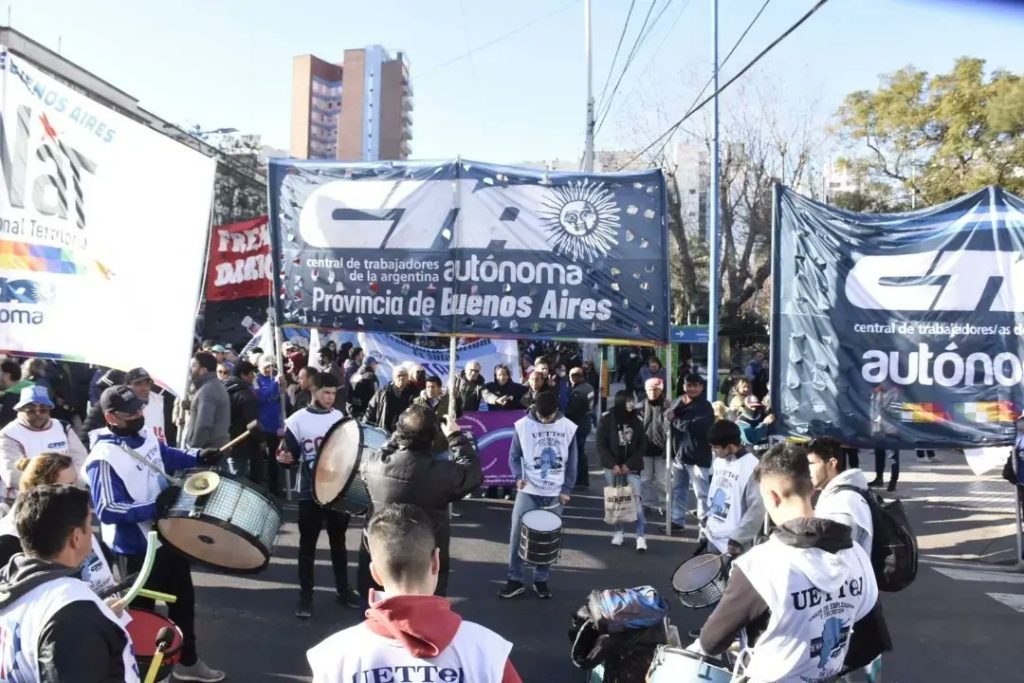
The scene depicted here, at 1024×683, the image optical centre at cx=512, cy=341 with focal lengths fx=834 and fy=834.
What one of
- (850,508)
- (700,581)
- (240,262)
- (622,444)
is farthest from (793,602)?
(240,262)

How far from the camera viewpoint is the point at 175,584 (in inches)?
198

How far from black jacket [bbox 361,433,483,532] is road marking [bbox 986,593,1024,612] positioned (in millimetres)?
5024

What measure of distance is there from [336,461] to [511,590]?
2157mm

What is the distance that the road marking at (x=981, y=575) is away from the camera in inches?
308

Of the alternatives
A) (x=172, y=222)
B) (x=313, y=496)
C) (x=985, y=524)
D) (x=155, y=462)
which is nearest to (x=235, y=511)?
(x=155, y=462)

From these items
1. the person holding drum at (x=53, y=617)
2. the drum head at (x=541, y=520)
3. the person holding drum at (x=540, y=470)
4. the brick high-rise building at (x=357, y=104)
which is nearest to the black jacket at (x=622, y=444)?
the person holding drum at (x=540, y=470)

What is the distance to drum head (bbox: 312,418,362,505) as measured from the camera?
18.3ft

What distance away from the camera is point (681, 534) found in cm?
920

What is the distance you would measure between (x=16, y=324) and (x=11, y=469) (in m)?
1.08

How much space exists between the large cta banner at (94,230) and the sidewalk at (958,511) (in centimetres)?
774

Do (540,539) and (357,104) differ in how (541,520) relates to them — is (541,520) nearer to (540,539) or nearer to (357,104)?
(540,539)

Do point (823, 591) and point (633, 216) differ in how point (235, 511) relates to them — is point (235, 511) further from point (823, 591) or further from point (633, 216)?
point (633, 216)

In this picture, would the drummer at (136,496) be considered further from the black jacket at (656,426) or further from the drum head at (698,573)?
the black jacket at (656,426)

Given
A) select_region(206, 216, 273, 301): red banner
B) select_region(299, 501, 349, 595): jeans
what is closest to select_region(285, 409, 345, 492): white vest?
select_region(299, 501, 349, 595): jeans
